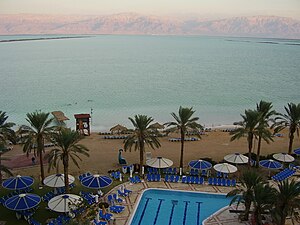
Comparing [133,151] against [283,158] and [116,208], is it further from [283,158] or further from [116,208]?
[283,158]

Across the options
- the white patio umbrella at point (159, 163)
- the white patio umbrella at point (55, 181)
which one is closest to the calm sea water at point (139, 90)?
the white patio umbrella at point (159, 163)

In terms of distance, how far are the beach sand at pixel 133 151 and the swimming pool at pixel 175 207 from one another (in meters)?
5.64

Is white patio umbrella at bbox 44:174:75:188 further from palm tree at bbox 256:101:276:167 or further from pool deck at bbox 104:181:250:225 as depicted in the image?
palm tree at bbox 256:101:276:167

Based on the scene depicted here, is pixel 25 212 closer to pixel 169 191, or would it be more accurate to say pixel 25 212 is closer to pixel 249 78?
pixel 169 191

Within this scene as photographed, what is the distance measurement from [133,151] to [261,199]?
15498 millimetres

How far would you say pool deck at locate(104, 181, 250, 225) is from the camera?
1720cm

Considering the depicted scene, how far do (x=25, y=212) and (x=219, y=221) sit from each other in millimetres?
10031

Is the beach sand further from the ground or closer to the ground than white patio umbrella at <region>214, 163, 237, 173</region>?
closer to the ground

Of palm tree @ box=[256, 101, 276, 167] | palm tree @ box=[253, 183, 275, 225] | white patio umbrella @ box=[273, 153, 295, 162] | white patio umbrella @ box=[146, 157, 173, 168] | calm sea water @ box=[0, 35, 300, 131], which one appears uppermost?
palm tree @ box=[256, 101, 276, 167]

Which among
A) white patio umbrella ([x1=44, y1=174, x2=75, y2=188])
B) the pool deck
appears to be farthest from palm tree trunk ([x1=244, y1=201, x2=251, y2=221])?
white patio umbrella ([x1=44, y1=174, x2=75, y2=188])

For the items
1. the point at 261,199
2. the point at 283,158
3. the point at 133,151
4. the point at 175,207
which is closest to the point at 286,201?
the point at 261,199

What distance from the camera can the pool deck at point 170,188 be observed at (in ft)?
56.4

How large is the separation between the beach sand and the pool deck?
4.17 meters

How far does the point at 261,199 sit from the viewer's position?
1513cm
